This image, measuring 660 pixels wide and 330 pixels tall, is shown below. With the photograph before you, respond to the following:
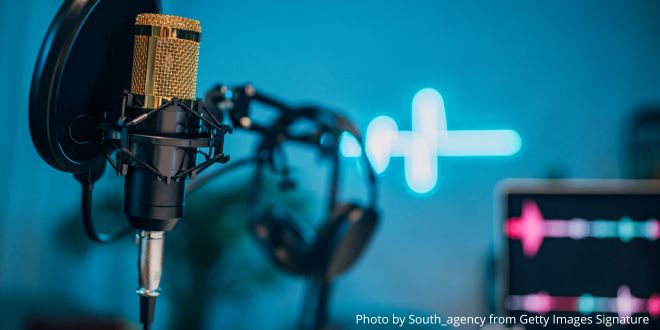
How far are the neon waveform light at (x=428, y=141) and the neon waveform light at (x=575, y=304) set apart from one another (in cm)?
97

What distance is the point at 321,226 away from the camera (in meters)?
0.65

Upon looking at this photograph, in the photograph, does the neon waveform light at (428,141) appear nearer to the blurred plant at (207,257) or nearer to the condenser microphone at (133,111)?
the blurred plant at (207,257)

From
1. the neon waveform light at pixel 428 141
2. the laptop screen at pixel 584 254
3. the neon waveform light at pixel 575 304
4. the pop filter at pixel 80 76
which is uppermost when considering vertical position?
the neon waveform light at pixel 428 141

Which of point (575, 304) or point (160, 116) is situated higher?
point (160, 116)

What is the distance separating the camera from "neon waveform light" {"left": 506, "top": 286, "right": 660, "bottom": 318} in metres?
1.49

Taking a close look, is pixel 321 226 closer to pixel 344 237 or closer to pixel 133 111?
pixel 344 237

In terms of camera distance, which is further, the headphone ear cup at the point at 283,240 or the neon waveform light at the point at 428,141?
the neon waveform light at the point at 428,141

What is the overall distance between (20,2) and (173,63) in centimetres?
145

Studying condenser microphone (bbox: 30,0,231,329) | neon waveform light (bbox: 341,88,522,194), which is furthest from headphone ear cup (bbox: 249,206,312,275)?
neon waveform light (bbox: 341,88,522,194)

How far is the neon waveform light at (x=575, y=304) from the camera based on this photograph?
149 cm

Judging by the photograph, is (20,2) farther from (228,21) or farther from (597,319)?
(597,319)

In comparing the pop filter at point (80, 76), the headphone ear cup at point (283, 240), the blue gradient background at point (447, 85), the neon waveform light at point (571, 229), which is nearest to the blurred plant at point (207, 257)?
the blue gradient background at point (447, 85)

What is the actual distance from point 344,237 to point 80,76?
0.98 ft

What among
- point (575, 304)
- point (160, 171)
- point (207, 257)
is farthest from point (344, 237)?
point (207, 257)
